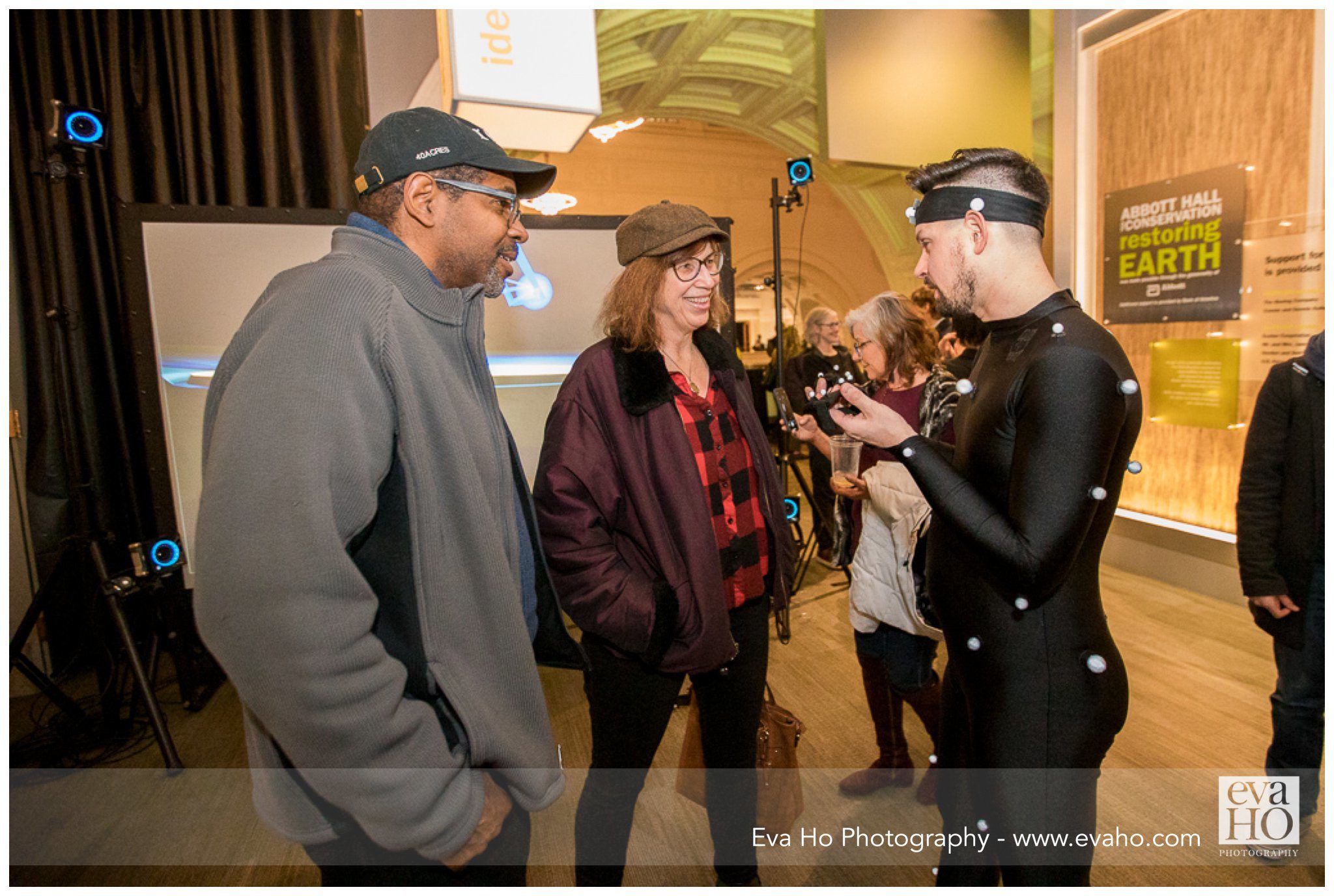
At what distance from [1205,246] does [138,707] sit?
607cm

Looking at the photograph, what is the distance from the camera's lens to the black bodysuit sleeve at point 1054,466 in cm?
113

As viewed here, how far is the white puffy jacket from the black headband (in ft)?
2.74

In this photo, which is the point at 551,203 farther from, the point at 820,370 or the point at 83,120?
the point at 83,120

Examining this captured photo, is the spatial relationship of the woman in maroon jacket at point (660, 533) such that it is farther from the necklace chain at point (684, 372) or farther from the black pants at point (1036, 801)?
the black pants at point (1036, 801)

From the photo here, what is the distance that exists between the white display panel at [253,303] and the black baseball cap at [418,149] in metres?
1.85

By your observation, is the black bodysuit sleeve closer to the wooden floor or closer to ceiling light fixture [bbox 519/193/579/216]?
the wooden floor

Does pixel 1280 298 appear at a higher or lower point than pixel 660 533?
higher

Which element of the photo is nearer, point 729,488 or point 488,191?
point 488,191

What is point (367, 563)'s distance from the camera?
0.92 meters

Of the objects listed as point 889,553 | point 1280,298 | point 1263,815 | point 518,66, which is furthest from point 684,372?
point 1280,298

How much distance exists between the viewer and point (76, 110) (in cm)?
251

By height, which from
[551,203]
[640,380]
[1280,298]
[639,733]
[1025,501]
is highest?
[551,203]

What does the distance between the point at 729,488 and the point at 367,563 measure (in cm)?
97

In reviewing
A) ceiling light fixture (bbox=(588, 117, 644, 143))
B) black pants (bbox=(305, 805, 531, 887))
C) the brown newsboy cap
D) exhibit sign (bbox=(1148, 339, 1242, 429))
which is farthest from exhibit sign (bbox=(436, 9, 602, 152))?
ceiling light fixture (bbox=(588, 117, 644, 143))
